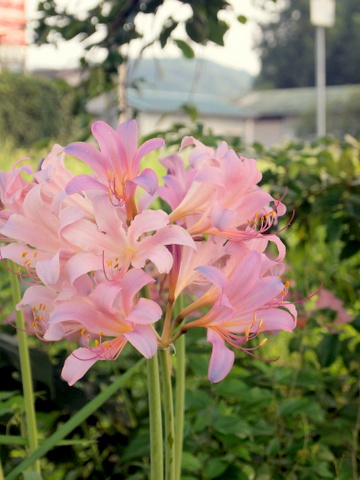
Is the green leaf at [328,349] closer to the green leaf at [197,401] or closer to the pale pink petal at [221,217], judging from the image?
the green leaf at [197,401]

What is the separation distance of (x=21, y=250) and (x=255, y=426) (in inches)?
24.9

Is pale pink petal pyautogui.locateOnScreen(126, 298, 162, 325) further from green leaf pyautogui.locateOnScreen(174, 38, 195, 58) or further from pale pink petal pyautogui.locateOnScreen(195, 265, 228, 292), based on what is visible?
green leaf pyautogui.locateOnScreen(174, 38, 195, 58)

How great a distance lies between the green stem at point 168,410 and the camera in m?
0.57

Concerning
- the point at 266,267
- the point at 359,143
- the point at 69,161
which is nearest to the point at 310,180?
the point at 359,143

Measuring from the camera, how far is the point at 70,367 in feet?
1.79

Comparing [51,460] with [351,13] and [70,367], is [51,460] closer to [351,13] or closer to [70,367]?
[70,367]

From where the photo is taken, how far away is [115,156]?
0.58m

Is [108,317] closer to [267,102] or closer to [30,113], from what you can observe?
[30,113]

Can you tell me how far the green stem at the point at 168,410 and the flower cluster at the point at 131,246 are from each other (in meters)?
0.02

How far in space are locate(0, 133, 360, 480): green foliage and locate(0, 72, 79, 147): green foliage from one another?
9.91 meters

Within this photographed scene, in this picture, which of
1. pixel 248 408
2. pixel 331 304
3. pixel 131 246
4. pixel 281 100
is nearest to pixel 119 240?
pixel 131 246

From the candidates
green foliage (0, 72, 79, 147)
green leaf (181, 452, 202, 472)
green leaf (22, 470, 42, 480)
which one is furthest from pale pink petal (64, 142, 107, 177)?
green foliage (0, 72, 79, 147)

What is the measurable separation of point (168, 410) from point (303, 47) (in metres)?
43.2

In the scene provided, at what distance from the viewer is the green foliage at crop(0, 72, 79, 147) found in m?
11.4
